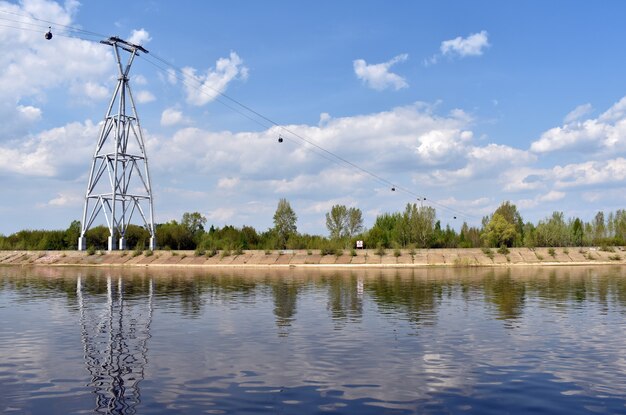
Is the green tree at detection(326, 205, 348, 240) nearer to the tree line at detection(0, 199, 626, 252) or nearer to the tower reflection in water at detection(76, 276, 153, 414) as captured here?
the tree line at detection(0, 199, 626, 252)

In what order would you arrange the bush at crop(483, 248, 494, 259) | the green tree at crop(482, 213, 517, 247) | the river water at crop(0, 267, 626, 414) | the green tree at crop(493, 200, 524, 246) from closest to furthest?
the river water at crop(0, 267, 626, 414) < the bush at crop(483, 248, 494, 259) < the green tree at crop(482, 213, 517, 247) < the green tree at crop(493, 200, 524, 246)

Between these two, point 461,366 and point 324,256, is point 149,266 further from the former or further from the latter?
point 461,366

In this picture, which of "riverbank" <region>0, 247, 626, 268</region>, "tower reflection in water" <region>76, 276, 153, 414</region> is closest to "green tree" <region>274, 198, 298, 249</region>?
"riverbank" <region>0, 247, 626, 268</region>

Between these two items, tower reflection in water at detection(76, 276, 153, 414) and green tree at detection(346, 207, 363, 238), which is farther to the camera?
green tree at detection(346, 207, 363, 238)

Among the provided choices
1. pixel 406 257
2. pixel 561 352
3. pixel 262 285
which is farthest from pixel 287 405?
pixel 406 257

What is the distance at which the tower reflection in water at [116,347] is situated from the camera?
10.5 m

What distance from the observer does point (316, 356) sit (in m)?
13.8

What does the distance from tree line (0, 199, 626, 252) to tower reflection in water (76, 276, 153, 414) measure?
46.0 m

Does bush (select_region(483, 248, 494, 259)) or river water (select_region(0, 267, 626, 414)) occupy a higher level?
bush (select_region(483, 248, 494, 259))

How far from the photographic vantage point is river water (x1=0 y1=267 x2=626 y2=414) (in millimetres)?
10164

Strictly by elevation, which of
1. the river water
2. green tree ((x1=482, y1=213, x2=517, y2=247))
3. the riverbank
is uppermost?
green tree ((x1=482, y1=213, x2=517, y2=247))

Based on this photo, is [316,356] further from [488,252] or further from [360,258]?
[488,252]

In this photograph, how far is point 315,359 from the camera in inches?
532

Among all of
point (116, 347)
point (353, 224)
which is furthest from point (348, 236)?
point (116, 347)
